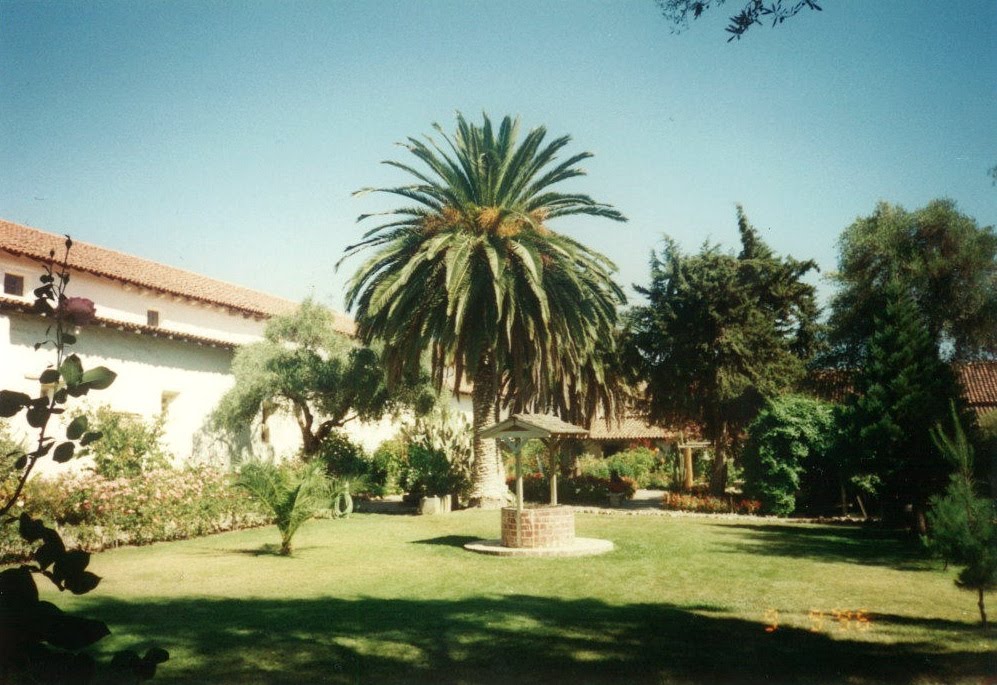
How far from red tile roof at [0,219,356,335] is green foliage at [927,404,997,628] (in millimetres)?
20662

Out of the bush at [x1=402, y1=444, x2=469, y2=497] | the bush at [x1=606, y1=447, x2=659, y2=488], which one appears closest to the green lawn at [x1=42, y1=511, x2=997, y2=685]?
the bush at [x1=402, y1=444, x2=469, y2=497]

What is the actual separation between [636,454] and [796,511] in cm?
1595

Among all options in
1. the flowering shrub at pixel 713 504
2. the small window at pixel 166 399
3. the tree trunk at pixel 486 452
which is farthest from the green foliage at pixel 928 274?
the small window at pixel 166 399

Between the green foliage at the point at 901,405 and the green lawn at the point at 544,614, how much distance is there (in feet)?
6.44

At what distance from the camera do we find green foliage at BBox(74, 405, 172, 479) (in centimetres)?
1791

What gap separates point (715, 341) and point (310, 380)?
44.4 feet

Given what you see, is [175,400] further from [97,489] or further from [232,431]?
[97,489]

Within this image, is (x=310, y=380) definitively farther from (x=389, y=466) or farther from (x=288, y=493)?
(x=288, y=493)

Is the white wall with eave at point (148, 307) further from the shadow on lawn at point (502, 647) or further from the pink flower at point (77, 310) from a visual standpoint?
the pink flower at point (77, 310)

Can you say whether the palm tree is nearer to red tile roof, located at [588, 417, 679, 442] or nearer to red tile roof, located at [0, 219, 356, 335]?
red tile roof, located at [0, 219, 356, 335]

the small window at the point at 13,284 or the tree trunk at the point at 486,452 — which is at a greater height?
the small window at the point at 13,284

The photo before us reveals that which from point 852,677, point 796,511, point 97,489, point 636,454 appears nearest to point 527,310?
point 796,511

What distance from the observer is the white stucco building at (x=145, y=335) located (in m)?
18.4

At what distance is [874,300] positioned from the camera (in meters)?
31.4
